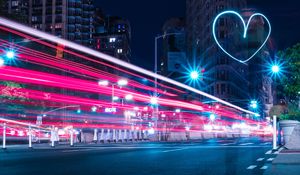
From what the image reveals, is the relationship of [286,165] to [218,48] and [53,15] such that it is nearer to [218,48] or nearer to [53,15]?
[218,48]

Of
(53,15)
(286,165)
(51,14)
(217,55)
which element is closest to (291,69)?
(286,165)

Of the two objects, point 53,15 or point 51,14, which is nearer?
point 53,15

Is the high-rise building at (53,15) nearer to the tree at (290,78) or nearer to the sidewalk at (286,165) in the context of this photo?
the tree at (290,78)

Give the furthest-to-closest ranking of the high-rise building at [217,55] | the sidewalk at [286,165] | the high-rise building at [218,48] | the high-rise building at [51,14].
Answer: the high-rise building at [51,14]
the high-rise building at [218,48]
the high-rise building at [217,55]
the sidewalk at [286,165]

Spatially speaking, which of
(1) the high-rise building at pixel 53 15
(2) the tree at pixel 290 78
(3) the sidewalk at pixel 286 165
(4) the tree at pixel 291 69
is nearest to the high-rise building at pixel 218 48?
(1) the high-rise building at pixel 53 15

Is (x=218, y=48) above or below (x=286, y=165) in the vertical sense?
→ above

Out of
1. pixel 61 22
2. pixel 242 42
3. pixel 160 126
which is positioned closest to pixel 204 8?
pixel 242 42

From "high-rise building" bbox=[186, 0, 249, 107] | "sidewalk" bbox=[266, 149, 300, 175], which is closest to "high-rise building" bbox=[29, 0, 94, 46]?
"high-rise building" bbox=[186, 0, 249, 107]

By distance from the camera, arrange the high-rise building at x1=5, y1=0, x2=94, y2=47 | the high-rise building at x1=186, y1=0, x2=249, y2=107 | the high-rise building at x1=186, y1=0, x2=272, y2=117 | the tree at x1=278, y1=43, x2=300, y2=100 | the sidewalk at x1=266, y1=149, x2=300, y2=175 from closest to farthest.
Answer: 1. the sidewalk at x1=266, y1=149, x2=300, y2=175
2. the tree at x1=278, y1=43, x2=300, y2=100
3. the high-rise building at x1=186, y1=0, x2=249, y2=107
4. the high-rise building at x1=186, y1=0, x2=272, y2=117
5. the high-rise building at x1=5, y1=0, x2=94, y2=47

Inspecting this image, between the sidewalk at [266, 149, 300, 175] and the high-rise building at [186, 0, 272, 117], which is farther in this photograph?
the high-rise building at [186, 0, 272, 117]

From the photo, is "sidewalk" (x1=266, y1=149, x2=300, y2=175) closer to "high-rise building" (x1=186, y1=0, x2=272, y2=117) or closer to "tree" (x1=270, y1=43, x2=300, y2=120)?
"tree" (x1=270, y1=43, x2=300, y2=120)

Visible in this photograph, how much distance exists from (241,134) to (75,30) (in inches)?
5295

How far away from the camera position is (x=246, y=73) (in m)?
181

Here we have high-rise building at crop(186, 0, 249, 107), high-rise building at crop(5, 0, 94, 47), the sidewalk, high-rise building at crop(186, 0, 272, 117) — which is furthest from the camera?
high-rise building at crop(5, 0, 94, 47)
